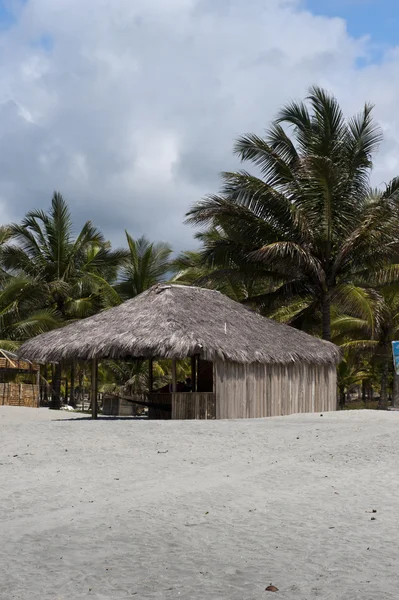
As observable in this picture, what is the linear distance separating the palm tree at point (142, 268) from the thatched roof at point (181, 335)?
7488 mm

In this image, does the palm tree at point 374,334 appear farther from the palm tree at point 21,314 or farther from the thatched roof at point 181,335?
the palm tree at point 21,314

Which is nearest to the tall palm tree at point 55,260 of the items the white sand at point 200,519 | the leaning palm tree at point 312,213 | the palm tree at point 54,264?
the palm tree at point 54,264

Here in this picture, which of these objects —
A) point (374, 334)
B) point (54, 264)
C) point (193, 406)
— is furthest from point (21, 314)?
point (193, 406)

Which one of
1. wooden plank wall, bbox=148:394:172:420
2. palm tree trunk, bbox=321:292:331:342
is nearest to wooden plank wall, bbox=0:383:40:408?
wooden plank wall, bbox=148:394:172:420

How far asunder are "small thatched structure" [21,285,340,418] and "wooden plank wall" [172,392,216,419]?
0.8 inches

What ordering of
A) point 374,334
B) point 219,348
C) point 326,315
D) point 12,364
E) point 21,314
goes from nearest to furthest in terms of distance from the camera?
point 219,348 → point 326,315 → point 12,364 → point 374,334 → point 21,314

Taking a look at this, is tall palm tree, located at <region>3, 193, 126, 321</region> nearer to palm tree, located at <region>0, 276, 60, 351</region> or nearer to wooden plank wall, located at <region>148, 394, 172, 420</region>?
palm tree, located at <region>0, 276, 60, 351</region>

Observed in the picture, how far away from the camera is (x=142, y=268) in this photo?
2791 cm

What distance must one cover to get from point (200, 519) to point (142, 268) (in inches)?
868

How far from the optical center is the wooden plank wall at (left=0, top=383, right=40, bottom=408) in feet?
76.3

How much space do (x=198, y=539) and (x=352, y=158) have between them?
59.8 feet

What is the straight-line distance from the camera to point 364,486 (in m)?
7.74

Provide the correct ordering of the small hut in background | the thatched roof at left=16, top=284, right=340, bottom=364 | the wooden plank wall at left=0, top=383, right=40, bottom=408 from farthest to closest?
the wooden plank wall at left=0, top=383, right=40, bottom=408 < the small hut in background < the thatched roof at left=16, top=284, right=340, bottom=364

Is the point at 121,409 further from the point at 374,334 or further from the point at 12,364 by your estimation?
the point at 374,334
